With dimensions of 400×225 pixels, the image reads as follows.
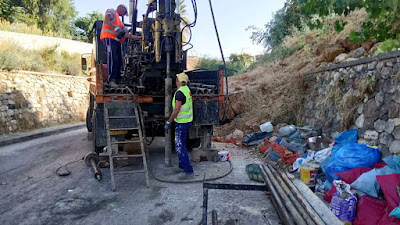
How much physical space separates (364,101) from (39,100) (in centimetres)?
1204

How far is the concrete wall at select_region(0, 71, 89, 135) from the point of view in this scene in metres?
10.3

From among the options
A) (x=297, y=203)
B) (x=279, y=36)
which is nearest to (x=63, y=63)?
(x=279, y=36)

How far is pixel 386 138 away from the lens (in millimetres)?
4391

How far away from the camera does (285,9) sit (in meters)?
13.7

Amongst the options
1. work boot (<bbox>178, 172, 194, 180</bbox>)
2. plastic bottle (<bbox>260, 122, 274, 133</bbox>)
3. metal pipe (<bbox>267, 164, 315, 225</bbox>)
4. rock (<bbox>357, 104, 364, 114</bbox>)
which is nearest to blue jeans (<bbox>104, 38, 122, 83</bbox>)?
work boot (<bbox>178, 172, 194, 180</bbox>)

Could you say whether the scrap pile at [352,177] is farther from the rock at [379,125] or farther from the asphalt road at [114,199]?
the asphalt road at [114,199]

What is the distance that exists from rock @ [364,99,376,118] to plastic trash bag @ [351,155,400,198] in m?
1.33

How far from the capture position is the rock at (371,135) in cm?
464

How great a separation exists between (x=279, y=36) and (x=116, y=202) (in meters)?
12.2

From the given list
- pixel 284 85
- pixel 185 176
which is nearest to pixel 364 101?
pixel 185 176

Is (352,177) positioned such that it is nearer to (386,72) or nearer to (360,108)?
(360,108)

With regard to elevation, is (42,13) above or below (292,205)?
above

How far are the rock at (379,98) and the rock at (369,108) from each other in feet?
0.28

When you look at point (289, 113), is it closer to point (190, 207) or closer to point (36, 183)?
point (190, 207)
